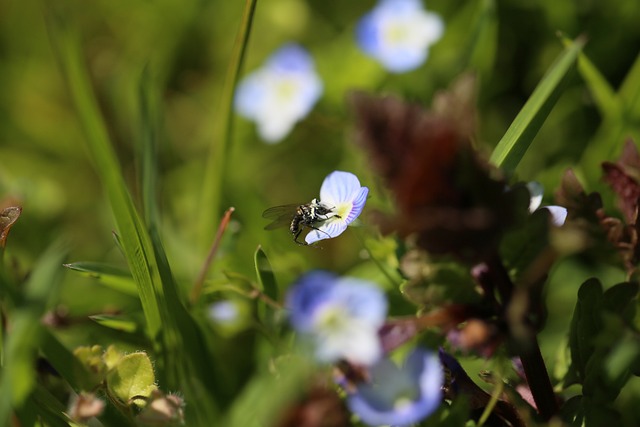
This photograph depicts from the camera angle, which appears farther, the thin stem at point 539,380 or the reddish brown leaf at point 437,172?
the thin stem at point 539,380

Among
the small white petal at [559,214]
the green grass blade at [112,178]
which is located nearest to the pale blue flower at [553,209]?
the small white petal at [559,214]

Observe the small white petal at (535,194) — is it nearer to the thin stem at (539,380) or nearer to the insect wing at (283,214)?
the thin stem at (539,380)

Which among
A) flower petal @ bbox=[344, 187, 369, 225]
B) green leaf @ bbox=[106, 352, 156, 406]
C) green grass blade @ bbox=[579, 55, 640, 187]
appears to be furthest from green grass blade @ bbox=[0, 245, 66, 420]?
green grass blade @ bbox=[579, 55, 640, 187]

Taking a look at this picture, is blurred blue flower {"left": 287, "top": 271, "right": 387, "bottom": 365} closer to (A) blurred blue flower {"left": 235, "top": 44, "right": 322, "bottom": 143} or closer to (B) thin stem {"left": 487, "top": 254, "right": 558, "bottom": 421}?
(B) thin stem {"left": 487, "top": 254, "right": 558, "bottom": 421}

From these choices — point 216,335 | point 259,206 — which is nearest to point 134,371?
point 216,335

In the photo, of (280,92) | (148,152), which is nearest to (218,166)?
(148,152)

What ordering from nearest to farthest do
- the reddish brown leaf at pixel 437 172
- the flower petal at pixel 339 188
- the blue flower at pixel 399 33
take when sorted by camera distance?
1. the reddish brown leaf at pixel 437 172
2. the flower petal at pixel 339 188
3. the blue flower at pixel 399 33
